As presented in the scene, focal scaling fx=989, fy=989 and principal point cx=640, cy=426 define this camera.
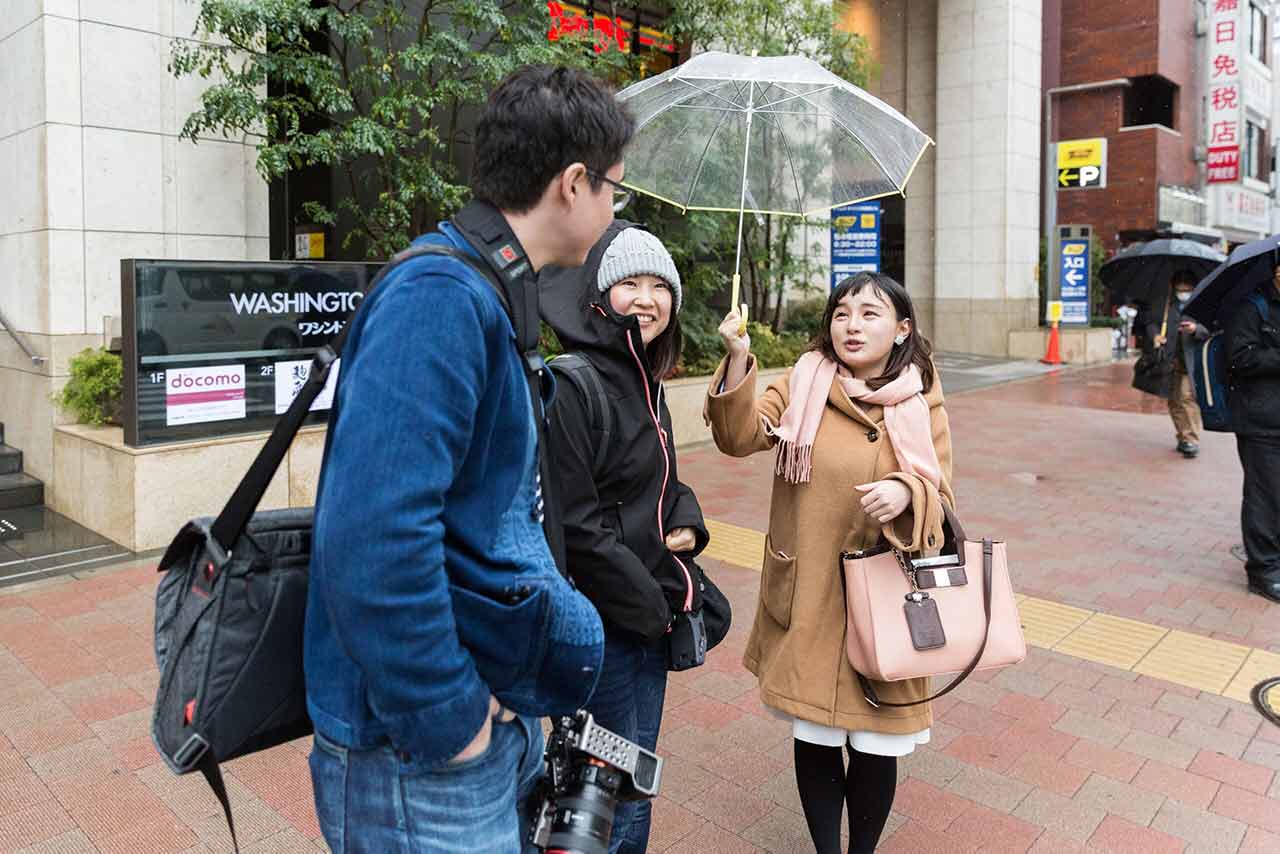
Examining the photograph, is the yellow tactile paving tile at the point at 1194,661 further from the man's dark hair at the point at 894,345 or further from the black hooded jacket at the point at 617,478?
the black hooded jacket at the point at 617,478

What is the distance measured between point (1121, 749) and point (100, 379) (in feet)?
21.8

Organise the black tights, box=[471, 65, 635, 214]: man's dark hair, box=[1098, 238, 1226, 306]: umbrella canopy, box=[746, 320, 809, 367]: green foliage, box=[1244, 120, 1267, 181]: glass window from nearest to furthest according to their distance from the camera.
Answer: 1. box=[471, 65, 635, 214]: man's dark hair
2. the black tights
3. box=[1098, 238, 1226, 306]: umbrella canopy
4. box=[746, 320, 809, 367]: green foliage
5. box=[1244, 120, 1267, 181]: glass window

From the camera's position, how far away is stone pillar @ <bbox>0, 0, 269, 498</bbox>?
716 centimetres

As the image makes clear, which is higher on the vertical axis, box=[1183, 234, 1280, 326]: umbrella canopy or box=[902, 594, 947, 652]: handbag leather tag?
box=[1183, 234, 1280, 326]: umbrella canopy

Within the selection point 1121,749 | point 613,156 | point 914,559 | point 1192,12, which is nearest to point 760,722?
point 1121,749

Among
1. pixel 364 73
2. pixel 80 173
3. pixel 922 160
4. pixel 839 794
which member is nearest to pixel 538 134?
pixel 839 794

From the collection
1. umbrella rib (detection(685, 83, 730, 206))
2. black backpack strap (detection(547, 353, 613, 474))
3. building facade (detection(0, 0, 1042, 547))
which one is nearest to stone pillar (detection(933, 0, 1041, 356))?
building facade (detection(0, 0, 1042, 547))

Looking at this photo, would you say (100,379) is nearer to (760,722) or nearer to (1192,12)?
(760,722)

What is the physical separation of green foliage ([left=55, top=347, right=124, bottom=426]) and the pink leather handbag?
6.00m

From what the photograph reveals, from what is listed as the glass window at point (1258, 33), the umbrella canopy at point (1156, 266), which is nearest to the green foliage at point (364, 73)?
the umbrella canopy at point (1156, 266)

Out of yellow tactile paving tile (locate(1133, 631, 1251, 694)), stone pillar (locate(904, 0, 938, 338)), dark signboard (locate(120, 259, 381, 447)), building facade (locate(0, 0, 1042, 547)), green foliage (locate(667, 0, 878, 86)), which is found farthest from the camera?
stone pillar (locate(904, 0, 938, 338))

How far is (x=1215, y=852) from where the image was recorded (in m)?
3.22

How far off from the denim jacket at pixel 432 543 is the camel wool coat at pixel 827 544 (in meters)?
1.32

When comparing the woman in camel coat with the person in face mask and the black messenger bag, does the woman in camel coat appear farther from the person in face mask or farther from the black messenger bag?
the person in face mask
